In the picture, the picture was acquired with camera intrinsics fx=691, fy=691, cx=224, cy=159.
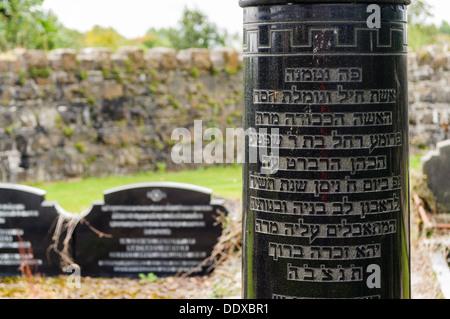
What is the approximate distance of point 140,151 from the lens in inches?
394

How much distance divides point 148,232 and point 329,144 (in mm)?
3854

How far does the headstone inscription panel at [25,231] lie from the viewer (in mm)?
6680

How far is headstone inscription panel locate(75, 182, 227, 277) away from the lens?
650 cm

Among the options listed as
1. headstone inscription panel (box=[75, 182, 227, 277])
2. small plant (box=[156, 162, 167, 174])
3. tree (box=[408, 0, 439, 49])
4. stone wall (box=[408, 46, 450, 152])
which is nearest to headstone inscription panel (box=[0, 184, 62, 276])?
headstone inscription panel (box=[75, 182, 227, 277])

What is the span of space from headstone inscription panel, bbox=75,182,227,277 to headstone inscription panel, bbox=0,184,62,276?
12.7 inches

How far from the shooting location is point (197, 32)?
1641 centimetres

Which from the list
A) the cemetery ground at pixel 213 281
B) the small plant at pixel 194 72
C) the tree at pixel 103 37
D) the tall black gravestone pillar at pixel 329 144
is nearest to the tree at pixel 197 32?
the tree at pixel 103 37

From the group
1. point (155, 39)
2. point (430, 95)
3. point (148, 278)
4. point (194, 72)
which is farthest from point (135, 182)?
point (155, 39)

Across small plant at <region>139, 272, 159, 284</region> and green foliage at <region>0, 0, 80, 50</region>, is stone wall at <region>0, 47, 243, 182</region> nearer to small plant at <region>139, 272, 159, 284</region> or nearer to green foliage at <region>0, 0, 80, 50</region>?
green foliage at <region>0, 0, 80, 50</region>

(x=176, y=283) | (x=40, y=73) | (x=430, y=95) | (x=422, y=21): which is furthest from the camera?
(x=422, y=21)

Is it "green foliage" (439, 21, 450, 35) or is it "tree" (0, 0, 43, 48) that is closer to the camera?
"tree" (0, 0, 43, 48)

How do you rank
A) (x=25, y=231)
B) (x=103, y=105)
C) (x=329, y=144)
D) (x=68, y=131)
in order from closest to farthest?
(x=329, y=144), (x=25, y=231), (x=68, y=131), (x=103, y=105)

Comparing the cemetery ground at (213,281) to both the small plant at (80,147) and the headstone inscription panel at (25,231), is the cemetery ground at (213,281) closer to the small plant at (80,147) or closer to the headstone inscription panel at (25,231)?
the headstone inscription panel at (25,231)

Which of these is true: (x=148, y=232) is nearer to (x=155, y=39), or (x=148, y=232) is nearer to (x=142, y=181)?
(x=142, y=181)
